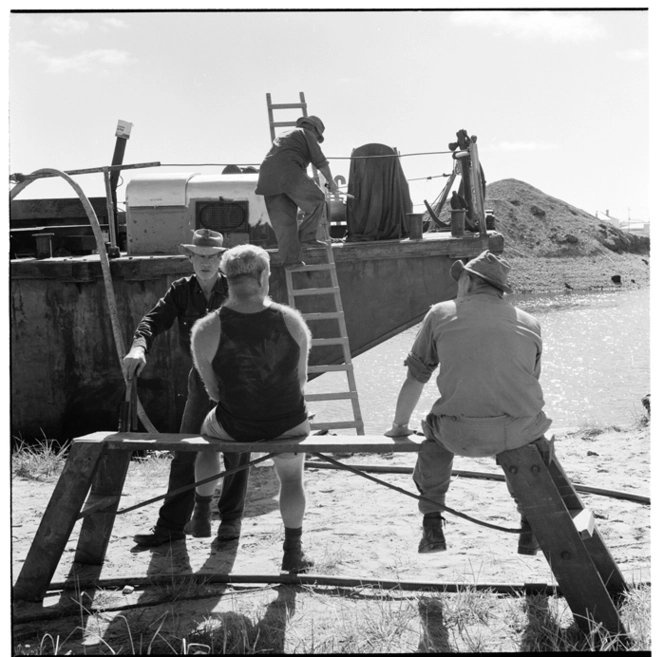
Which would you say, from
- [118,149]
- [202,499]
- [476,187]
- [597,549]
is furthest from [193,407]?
[118,149]

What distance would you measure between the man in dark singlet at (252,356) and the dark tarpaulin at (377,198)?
5.44m

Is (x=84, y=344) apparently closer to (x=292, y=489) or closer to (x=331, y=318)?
(x=331, y=318)

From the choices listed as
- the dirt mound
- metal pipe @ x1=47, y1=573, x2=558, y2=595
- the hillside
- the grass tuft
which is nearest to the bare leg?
metal pipe @ x1=47, y1=573, x2=558, y2=595

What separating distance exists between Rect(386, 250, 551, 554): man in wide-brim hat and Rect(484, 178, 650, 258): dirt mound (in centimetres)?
4219

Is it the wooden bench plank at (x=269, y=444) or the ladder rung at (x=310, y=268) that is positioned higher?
the ladder rung at (x=310, y=268)

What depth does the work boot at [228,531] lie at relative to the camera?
5.06m

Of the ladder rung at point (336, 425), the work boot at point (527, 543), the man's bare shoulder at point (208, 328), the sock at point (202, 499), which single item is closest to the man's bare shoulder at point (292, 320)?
the man's bare shoulder at point (208, 328)

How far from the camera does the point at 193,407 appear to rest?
4.98m

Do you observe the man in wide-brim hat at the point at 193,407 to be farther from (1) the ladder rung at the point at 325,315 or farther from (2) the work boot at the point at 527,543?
(1) the ladder rung at the point at 325,315

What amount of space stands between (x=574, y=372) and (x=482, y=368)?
59.0ft

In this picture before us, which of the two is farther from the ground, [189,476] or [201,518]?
[189,476]

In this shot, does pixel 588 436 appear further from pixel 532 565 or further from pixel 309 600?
pixel 309 600

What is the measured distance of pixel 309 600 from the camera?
4078mm

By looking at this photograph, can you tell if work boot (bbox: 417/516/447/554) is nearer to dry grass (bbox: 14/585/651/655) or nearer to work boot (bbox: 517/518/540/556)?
dry grass (bbox: 14/585/651/655)
